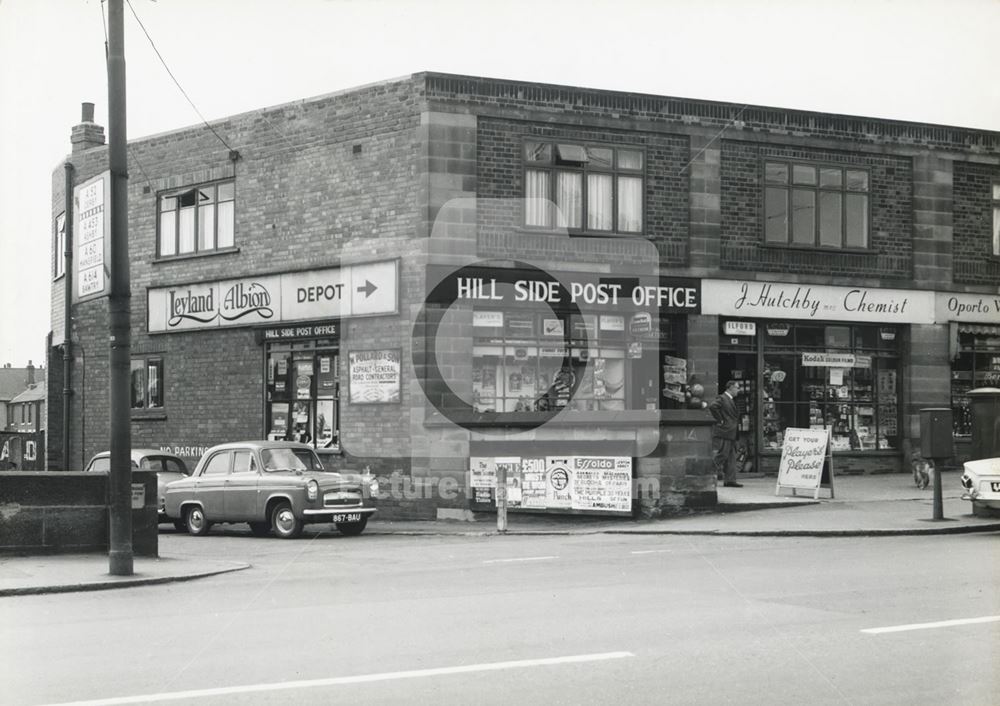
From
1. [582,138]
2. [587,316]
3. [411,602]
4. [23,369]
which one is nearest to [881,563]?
[411,602]

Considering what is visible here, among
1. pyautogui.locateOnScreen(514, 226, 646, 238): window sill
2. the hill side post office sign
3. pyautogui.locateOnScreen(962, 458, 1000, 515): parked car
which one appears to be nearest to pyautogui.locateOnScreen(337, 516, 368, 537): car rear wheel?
the hill side post office sign

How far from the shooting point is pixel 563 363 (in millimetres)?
21547

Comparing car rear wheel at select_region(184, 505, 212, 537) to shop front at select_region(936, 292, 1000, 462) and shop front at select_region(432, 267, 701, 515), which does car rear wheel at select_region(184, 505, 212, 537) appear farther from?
shop front at select_region(936, 292, 1000, 462)

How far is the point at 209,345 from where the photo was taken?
79.8ft

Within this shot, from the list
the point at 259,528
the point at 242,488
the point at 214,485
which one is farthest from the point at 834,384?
the point at 214,485

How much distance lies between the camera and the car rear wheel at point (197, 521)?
61.7ft

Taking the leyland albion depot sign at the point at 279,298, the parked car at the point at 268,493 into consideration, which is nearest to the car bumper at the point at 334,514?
the parked car at the point at 268,493

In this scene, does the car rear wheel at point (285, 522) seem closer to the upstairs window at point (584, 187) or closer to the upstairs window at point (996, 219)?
the upstairs window at point (584, 187)

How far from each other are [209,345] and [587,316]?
28.1 ft

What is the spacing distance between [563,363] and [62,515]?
10.1m

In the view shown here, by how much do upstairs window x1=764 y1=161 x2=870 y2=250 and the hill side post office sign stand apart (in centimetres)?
1422

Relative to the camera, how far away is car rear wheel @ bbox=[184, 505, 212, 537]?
18.8 m

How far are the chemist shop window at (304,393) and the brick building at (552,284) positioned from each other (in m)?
0.05

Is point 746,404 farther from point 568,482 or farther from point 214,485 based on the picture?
point 214,485
